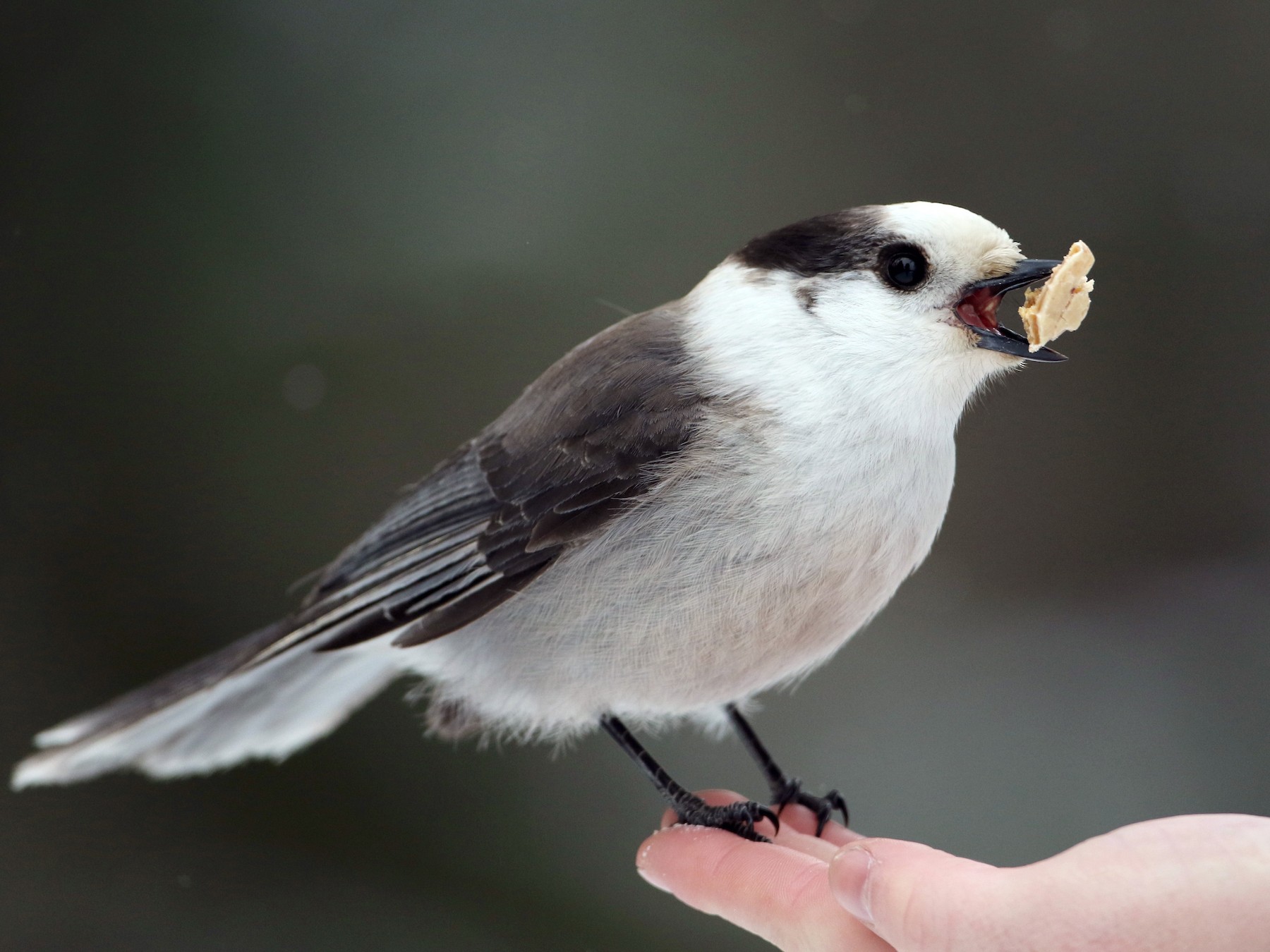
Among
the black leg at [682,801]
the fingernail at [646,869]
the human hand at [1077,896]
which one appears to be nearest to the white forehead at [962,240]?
the human hand at [1077,896]

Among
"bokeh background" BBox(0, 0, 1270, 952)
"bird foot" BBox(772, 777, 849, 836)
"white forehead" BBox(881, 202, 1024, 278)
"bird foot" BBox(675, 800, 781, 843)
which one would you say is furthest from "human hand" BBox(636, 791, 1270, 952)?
"bokeh background" BBox(0, 0, 1270, 952)

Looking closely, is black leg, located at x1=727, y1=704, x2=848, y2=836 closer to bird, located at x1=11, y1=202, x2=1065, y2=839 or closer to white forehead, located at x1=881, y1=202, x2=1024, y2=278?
bird, located at x1=11, y1=202, x2=1065, y2=839

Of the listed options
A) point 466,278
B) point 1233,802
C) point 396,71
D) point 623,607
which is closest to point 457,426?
point 466,278

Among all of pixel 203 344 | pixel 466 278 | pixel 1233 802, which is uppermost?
pixel 203 344

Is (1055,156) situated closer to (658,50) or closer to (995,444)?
(995,444)

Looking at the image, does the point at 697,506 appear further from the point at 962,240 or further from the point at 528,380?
the point at 528,380
